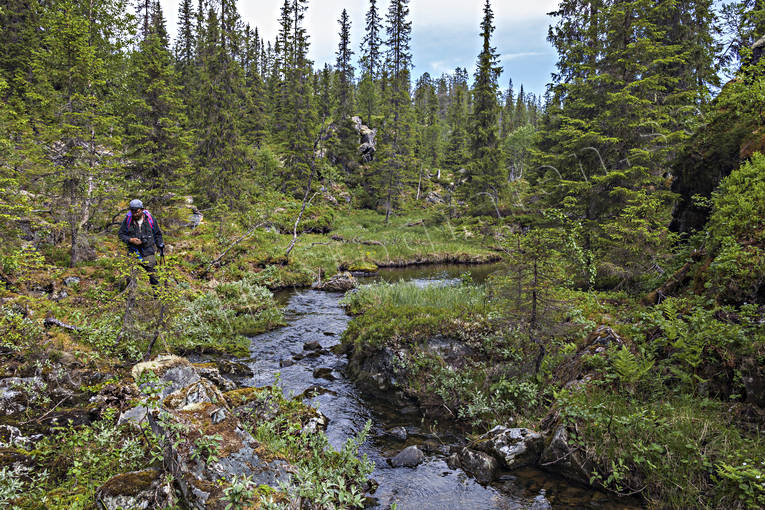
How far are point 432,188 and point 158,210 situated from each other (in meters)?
41.2

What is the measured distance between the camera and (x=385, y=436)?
6719 millimetres

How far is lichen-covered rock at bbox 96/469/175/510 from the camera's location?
3.23m

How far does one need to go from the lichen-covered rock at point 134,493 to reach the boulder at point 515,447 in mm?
4583

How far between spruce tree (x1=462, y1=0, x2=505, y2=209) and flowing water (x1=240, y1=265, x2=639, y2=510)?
1070 inches

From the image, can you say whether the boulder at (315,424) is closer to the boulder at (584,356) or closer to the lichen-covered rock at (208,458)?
the lichen-covered rock at (208,458)

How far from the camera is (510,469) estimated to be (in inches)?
216

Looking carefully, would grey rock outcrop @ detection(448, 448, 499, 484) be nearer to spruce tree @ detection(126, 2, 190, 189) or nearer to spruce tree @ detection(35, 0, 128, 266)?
spruce tree @ detection(35, 0, 128, 266)

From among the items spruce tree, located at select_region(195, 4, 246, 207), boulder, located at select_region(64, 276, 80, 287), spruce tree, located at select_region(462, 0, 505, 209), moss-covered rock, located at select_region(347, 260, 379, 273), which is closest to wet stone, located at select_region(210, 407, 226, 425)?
boulder, located at select_region(64, 276, 80, 287)

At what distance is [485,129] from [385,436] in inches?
1351

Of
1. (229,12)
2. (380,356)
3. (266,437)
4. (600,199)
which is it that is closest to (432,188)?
(229,12)

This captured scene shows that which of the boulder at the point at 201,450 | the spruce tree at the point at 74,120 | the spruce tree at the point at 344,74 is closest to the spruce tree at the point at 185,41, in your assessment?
the spruce tree at the point at 344,74

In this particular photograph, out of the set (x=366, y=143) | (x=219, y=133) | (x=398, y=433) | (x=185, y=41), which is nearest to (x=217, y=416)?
(x=398, y=433)

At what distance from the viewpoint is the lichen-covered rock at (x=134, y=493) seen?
323 centimetres

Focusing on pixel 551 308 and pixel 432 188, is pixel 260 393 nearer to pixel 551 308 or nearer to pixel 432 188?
pixel 551 308
